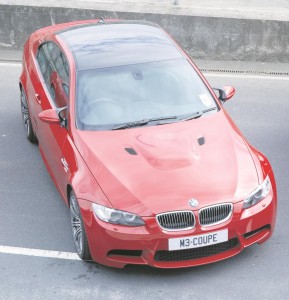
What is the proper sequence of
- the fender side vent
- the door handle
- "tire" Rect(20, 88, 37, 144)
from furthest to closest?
"tire" Rect(20, 88, 37, 144) → the door handle → the fender side vent

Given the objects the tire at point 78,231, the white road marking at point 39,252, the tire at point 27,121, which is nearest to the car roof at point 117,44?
the tire at point 27,121

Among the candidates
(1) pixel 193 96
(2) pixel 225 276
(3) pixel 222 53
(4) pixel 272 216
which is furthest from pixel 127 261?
(3) pixel 222 53

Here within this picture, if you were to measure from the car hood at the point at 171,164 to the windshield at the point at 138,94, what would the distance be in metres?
0.19

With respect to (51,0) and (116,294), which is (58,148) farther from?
(51,0)

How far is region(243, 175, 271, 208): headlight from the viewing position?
7137 millimetres

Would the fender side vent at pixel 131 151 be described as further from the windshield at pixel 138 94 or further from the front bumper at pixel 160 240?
the front bumper at pixel 160 240

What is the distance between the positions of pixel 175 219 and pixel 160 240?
22cm

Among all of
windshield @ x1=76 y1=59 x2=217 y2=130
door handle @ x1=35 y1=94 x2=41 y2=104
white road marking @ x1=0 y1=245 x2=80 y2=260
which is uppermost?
windshield @ x1=76 y1=59 x2=217 y2=130

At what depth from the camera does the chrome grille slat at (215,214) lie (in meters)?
6.95

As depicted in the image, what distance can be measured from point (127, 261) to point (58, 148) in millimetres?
1717

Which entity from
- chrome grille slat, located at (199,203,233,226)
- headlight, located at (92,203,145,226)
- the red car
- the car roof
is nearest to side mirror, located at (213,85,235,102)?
the red car

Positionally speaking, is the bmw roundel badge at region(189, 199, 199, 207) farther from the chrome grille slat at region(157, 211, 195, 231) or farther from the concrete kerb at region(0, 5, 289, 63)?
the concrete kerb at region(0, 5, 289, 63)

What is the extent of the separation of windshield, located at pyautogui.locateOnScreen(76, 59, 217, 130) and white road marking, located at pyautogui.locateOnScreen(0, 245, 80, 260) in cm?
126

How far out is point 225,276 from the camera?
723 cm
